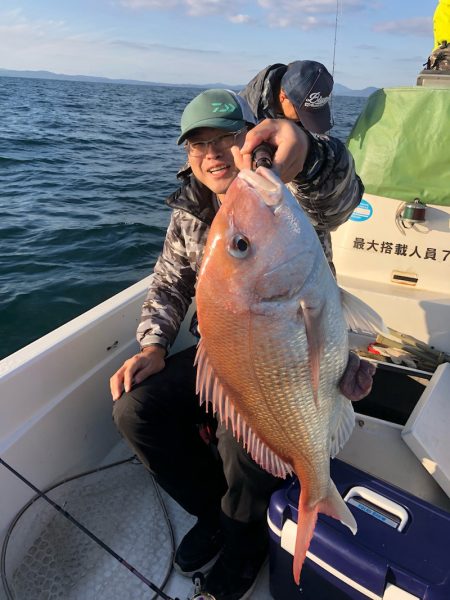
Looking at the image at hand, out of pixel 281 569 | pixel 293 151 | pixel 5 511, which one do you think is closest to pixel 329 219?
pixel 293 151

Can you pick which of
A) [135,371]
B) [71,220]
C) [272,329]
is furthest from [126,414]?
[71,220]

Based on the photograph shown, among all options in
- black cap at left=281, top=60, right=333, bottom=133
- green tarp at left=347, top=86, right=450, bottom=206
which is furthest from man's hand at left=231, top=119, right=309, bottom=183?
black cap at left=281, top=60, right=333, bottom=133

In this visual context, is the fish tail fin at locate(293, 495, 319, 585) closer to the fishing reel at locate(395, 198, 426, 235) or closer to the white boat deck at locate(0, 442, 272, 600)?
the white boat deck at locate(0, 442, 272, 600)

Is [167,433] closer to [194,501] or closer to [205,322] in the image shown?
[194,501]

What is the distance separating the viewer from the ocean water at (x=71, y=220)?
5.58 metres

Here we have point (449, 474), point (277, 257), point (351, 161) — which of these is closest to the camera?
point (277, 257)

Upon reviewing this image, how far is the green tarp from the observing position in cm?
311

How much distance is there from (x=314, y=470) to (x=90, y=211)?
836 cm

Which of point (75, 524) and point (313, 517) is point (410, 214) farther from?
point (75, 524)

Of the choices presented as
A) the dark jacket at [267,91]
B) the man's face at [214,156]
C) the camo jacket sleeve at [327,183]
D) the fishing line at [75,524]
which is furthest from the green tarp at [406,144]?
the fishing line at [75,524]

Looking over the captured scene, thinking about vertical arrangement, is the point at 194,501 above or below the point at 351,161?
below

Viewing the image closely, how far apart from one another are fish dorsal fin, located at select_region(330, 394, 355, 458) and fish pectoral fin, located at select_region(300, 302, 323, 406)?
24 centimetres

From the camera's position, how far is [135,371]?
215cm

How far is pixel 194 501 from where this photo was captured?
2.19 m
